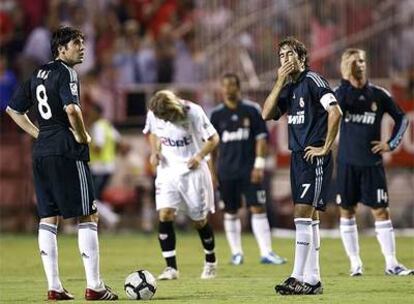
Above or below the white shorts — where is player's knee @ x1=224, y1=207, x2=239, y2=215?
below

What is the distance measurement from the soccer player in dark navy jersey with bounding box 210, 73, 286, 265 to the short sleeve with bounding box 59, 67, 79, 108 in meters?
6.32

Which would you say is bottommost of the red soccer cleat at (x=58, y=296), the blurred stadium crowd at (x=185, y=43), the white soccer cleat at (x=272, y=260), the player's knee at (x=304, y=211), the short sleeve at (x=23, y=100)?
the white soccer cleat at (x=272, y=260)

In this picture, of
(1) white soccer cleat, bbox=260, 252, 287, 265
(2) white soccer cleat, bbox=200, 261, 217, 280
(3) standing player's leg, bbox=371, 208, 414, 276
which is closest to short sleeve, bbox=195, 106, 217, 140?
(2) white soccer cleat, bbox=200, 261, 217, 280

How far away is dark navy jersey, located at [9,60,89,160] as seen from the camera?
11.8 m

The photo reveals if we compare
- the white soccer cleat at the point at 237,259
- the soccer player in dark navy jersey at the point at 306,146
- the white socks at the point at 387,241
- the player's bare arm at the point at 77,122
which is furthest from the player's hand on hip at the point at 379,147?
the player's bare arm at the point at 77,122

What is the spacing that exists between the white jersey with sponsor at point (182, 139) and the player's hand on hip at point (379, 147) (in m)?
1.96

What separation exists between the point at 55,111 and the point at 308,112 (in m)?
2.53

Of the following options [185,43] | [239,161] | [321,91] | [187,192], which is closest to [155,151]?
[187,192]

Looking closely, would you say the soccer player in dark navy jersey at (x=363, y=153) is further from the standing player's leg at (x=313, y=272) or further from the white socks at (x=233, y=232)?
the white socks at (x=233, y=232)

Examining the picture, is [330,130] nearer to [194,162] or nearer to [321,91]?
[321,91]

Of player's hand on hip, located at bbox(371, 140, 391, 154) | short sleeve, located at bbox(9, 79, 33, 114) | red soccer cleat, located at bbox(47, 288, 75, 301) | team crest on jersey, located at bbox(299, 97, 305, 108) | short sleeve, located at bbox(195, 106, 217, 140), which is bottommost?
red soccer cleat, located at bbox(47, 288, 75, 301)

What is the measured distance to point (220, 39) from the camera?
2612 centimetres

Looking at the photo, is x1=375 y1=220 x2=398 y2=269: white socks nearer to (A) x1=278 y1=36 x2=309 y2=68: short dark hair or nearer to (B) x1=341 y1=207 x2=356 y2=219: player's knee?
(B) x1=341 y1=207 x2=356 y2=219: player's knee

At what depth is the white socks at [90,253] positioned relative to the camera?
11.9 metres
